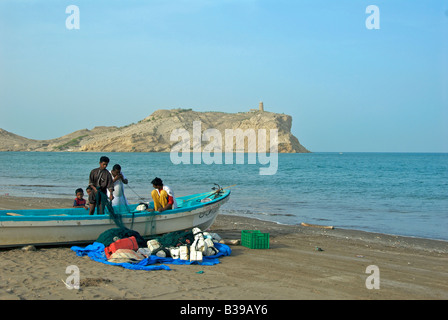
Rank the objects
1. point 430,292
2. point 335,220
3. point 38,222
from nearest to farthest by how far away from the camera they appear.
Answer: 1. point 430,292
2. point 38,222
3. point 335,220

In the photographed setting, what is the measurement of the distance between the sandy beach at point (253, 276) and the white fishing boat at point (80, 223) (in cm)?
27

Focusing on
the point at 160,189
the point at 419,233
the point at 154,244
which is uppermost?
the point at 160,189

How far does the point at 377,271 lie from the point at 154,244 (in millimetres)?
4139

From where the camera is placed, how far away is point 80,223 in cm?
888

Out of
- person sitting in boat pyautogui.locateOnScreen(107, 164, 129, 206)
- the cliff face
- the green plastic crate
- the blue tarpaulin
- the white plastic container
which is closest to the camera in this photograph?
the blue tarpaulin

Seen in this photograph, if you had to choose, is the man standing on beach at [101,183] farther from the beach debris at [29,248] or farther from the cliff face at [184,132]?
the cliff face at [184,132]

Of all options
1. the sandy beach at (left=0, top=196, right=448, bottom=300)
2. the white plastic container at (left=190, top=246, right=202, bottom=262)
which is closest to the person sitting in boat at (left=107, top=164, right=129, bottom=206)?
the sandy beach at (left=0, top=196, right=448, bottom=300)

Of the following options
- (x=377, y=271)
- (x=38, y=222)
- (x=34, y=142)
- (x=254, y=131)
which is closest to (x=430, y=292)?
(x=377, y=271)

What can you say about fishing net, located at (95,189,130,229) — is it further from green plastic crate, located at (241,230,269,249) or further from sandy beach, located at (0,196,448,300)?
green plastic crate, located at (241,230,269,249)

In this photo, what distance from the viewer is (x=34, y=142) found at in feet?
542

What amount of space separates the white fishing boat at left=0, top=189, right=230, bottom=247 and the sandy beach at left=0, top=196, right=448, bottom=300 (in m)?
0.27

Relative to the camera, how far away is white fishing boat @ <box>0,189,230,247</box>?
8.34 m

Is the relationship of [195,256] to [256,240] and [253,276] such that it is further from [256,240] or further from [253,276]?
[256,240]

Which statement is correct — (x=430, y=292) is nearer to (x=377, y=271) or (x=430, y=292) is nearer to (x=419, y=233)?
(x=377, y=271)
